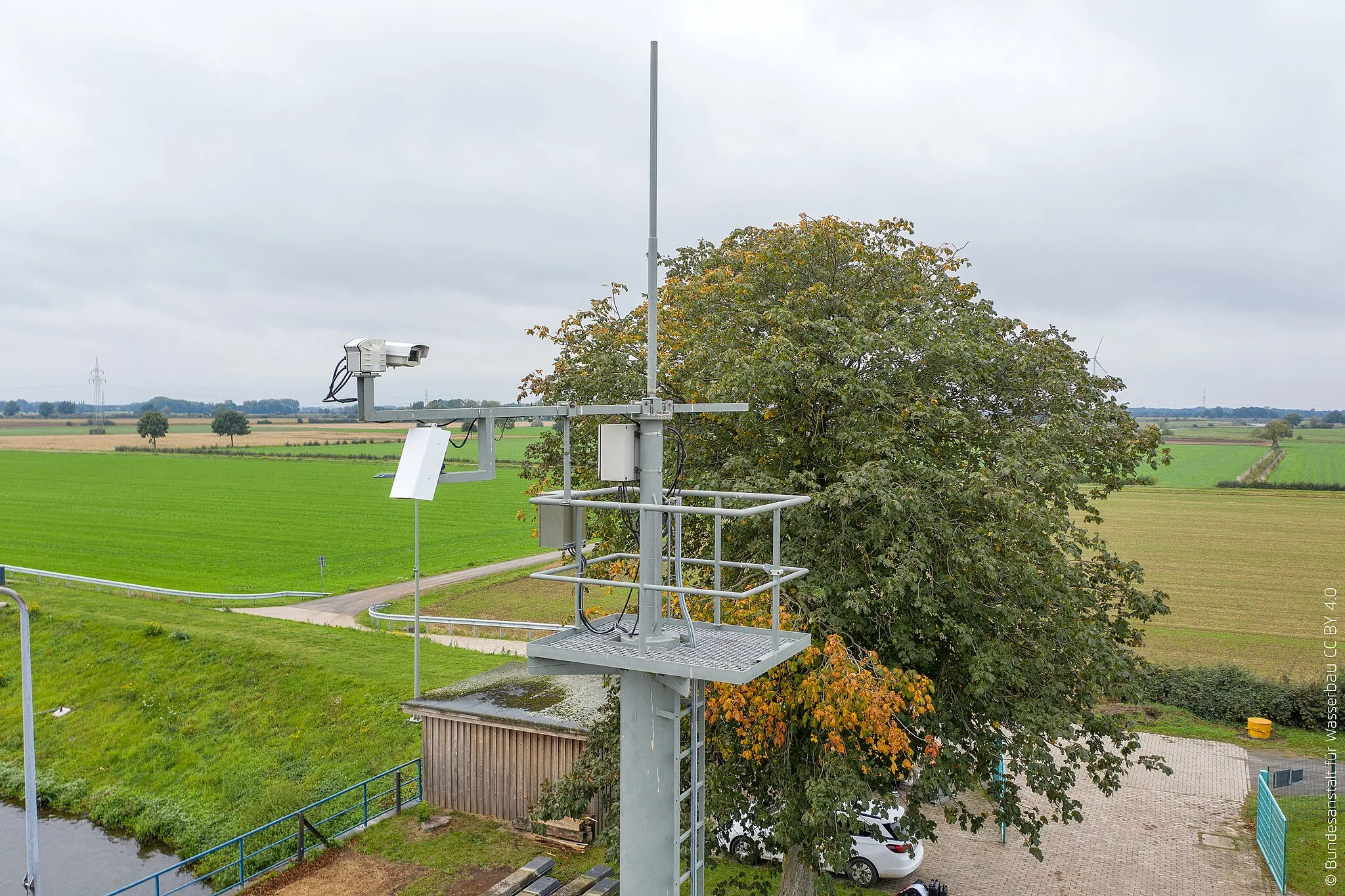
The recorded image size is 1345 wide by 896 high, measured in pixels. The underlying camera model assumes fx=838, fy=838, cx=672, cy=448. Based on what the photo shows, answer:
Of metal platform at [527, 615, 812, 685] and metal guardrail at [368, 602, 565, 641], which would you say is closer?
metal platform at [527, 615, 812, 685]

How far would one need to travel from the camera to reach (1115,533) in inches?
2099

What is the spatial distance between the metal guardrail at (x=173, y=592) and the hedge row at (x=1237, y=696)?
116ft

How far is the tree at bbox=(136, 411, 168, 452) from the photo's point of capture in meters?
122

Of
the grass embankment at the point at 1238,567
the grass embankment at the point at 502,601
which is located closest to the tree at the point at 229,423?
the grass embankment at the point at 502,601

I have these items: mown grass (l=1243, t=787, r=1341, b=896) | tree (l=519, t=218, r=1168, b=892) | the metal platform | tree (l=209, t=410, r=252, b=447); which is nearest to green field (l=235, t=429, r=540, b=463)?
tree (l=209, t=410, r=252, b=447)

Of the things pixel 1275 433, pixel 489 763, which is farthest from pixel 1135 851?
pixel 1275 433

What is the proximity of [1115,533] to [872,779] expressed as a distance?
4788 cm

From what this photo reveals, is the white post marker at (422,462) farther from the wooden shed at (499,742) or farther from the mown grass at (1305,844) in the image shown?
the mown grass at (1305,844)

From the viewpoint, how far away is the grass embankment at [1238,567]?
96.7ft

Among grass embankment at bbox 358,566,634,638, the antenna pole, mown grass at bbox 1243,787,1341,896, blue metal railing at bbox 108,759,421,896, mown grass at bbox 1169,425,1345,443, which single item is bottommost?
blue metal railing at bbox 108,759,421,896

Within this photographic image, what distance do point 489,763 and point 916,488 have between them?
11695 mm

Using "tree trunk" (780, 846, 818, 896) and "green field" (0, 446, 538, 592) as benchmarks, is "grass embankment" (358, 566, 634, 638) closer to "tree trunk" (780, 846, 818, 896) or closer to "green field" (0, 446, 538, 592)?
"green field" (0, 446, 538, 592)

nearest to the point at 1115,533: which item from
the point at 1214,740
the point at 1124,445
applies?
the point at 1214,740

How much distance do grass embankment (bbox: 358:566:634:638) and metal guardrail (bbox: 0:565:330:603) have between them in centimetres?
561
